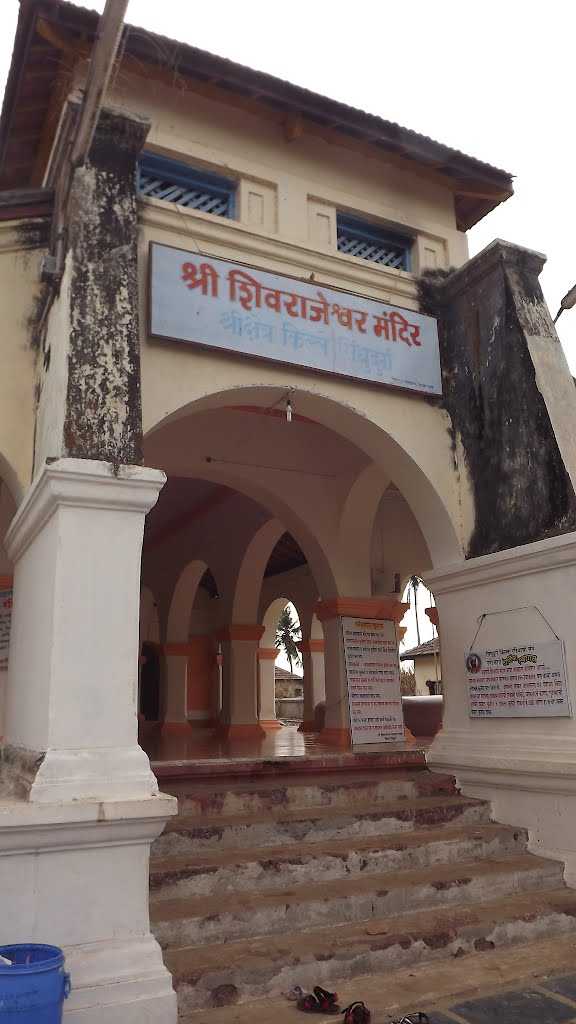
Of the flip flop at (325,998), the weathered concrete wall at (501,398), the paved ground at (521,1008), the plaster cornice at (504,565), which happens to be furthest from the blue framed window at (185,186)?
the paved ground at (521,1008)

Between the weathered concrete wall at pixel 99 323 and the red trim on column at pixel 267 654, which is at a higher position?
the weathered concrete wall at pixel 99 323

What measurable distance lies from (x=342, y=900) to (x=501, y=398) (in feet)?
12.2

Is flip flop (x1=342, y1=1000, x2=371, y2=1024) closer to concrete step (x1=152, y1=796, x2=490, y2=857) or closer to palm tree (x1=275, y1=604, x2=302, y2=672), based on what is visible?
concrete step (x1=152, y1=796, x2=490, y2=857)

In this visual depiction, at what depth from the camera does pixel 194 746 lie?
9.05 meters

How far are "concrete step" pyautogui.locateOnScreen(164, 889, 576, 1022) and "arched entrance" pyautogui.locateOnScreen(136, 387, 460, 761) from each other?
102 inches

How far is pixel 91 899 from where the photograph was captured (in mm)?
3283

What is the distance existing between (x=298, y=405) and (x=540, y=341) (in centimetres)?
190

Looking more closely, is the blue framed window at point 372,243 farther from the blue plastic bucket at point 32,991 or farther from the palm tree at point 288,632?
the palm tree at point 288,632

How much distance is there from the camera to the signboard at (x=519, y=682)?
17.2 feet

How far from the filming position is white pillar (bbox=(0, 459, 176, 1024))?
3191mm

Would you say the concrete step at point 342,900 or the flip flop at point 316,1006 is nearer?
the flip flop at point 316,1006

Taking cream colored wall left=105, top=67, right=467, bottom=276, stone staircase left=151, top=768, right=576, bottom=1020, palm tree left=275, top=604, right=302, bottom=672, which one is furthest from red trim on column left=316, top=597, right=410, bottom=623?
palm tree left=275, top=604, right=302, bottom=672

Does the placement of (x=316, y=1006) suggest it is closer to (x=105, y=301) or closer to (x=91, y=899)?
(x=91, y=899)

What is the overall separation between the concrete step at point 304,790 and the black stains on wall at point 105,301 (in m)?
2.34
